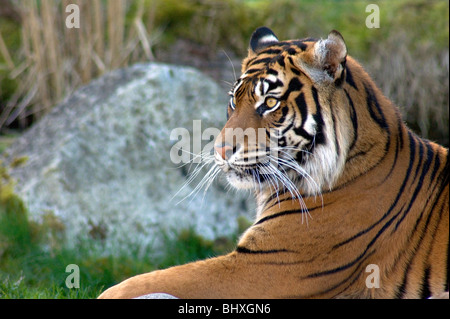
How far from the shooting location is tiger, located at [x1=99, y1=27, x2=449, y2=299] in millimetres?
2752

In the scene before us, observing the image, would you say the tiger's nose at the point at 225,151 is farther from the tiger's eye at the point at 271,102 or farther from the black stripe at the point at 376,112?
the black stripe at the point at 376,112

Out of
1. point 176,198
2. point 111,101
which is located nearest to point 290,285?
point 176,198

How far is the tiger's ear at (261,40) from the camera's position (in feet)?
10.9

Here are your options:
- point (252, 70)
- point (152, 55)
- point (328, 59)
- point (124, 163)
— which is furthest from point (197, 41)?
point (328, 59)

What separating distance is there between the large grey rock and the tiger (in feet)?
6.53

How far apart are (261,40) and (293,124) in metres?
0.70

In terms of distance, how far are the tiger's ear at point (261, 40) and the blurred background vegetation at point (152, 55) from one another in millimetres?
379

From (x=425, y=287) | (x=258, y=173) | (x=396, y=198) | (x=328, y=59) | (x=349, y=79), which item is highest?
(x=328, y=59)

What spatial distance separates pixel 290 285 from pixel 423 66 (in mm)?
4609

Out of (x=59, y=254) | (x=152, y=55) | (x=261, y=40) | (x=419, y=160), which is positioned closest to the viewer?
(x=419, y=160)

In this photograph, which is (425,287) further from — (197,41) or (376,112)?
(197,41)

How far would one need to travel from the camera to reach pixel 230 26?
788 centimetres

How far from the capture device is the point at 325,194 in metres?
2.94

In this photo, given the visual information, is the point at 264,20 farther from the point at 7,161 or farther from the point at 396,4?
the point at 7,161
